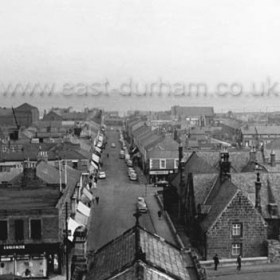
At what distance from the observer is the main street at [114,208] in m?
47.8

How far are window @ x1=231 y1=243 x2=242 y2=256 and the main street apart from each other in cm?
965

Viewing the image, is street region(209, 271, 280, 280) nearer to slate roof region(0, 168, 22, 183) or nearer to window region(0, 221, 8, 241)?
window region(0, 221, 8, 241)

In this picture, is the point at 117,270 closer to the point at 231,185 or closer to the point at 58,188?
the point at 231,185

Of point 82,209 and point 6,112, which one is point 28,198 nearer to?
point 82,209

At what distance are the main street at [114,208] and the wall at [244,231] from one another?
30.7 feet

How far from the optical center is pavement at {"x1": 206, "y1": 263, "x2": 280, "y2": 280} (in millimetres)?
37656

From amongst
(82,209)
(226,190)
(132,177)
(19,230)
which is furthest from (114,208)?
(19,230)

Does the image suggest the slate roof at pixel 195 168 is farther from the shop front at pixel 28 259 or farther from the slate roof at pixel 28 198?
the shop front at pixel 28 259

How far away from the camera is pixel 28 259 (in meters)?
37.4

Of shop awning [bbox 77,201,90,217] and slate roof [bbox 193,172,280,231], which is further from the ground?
slate roof [bbox 193,172,280,231]

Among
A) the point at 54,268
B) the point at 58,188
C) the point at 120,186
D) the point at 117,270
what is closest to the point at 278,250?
the point at 54,268

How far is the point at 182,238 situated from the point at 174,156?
35.6 m

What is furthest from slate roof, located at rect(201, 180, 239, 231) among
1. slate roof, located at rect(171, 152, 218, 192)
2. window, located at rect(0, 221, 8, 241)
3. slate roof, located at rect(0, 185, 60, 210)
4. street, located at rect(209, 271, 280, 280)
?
window, located at rect(0, 221, 8, 241)

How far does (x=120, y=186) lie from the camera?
73938 millimetres
